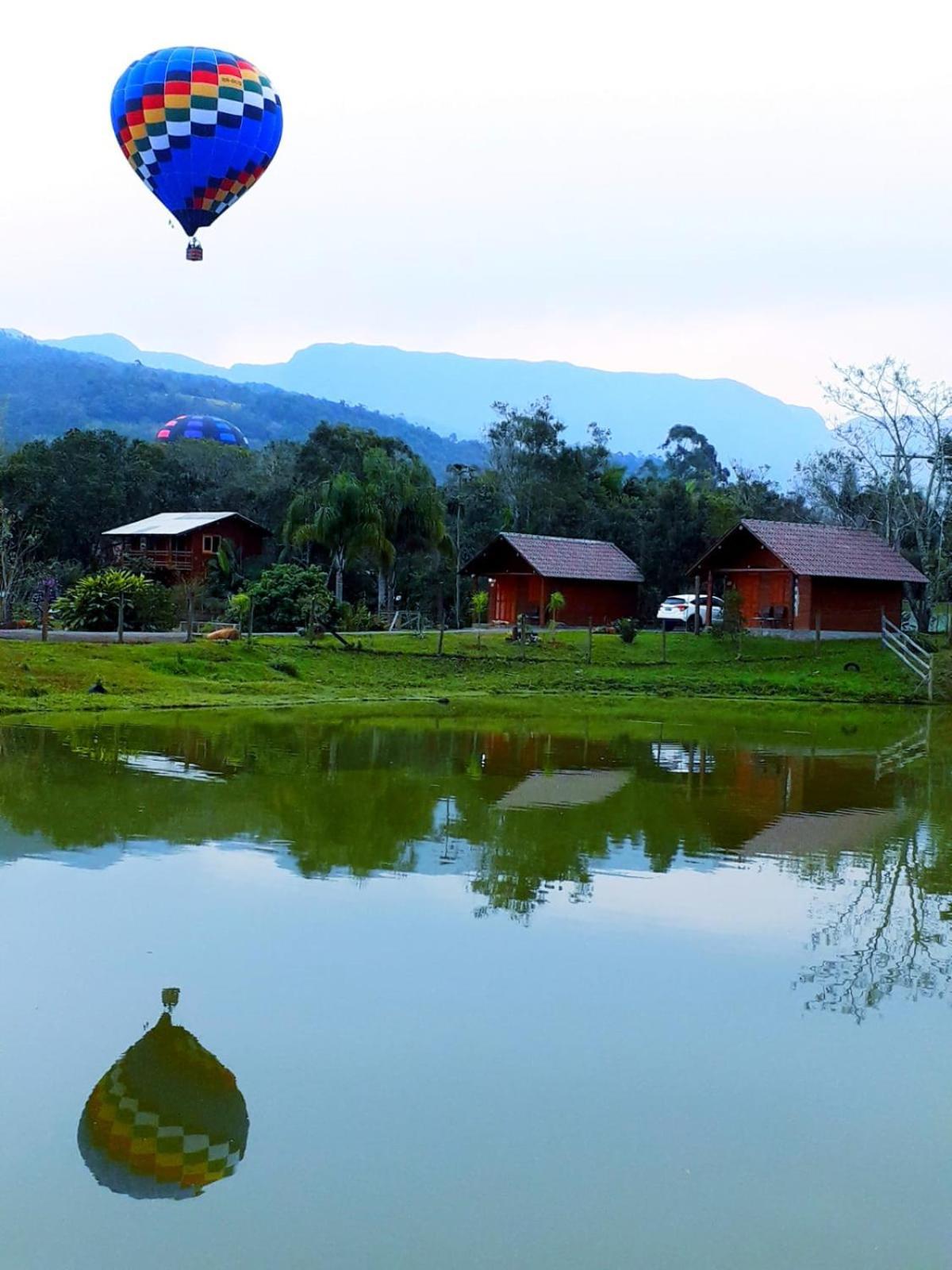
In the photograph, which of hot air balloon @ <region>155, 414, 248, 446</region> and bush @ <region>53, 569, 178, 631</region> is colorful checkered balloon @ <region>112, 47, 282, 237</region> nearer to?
bush @ <region>53, 569, 178, 631</region>

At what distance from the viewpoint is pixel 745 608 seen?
Answer: 41.5m

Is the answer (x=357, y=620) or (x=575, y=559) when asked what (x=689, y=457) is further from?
(x=357, y=620)

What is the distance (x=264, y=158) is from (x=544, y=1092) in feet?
85.4

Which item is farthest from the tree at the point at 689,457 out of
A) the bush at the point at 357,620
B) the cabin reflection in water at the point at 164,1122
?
the cabin reflection in water at the point at 164,1122

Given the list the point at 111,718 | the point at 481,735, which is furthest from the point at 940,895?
the point at 111,718

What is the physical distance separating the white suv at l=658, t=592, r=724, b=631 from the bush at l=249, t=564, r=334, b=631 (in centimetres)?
1137

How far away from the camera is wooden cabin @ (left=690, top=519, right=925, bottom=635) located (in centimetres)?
3956

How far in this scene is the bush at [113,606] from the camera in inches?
1308

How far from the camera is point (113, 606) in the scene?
109 feet

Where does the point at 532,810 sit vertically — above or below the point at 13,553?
below

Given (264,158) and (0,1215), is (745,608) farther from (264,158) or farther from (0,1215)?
(0,1215)

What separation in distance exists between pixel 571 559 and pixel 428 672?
1188 cm

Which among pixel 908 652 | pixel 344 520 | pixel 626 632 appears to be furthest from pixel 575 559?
pixel 908 652

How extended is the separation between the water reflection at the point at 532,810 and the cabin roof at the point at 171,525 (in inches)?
978
